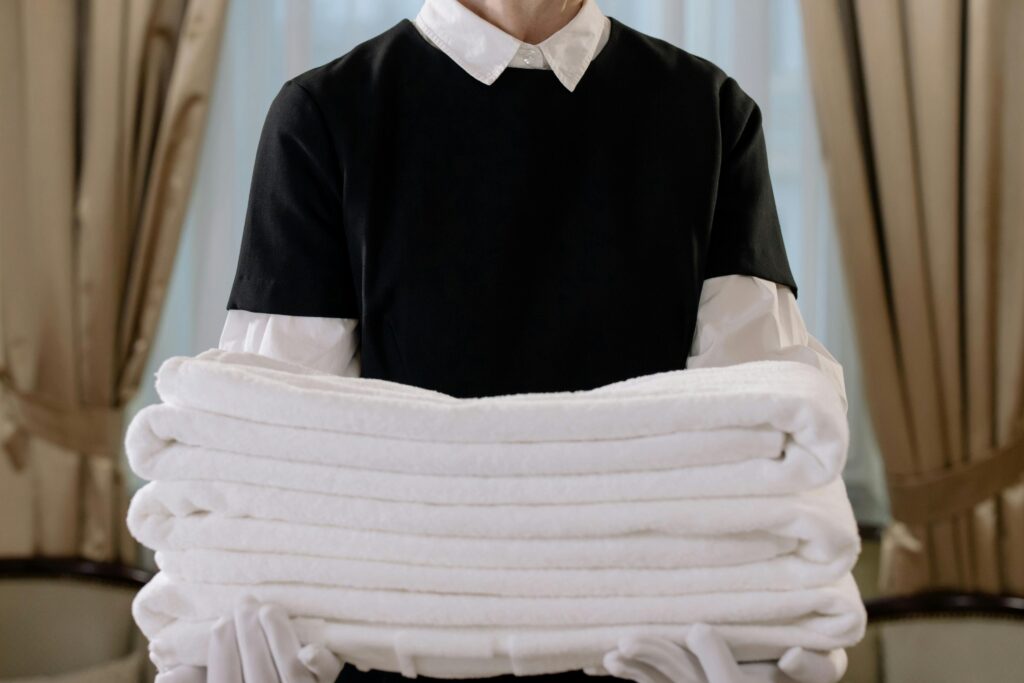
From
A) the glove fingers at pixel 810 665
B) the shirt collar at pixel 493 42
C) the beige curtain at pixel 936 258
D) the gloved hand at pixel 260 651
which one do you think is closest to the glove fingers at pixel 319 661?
the gloved hand at pixel 260 651

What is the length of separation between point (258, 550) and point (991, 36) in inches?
70.8

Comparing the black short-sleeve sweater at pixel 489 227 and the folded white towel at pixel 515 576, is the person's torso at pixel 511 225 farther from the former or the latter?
the folded white towel at pixel 515 576

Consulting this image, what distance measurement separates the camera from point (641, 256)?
42.6 inches

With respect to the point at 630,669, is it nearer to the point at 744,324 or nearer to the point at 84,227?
the point at 744,324

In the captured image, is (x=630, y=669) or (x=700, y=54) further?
(x=700, y=54)

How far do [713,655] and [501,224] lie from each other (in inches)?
20.5

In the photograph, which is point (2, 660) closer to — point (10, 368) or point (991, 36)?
point (10, 368)

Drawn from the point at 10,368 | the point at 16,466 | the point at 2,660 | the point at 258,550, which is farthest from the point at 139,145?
the point at 258,550

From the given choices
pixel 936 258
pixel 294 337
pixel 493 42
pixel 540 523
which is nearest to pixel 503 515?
pixel 540 523

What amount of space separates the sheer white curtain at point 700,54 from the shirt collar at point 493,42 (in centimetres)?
107

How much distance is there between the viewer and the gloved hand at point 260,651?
689 millimetres

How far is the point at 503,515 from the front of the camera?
680mm

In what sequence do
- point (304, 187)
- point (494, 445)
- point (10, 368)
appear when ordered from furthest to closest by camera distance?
point (10, 368) < point (304, 187) < point (494, 445)

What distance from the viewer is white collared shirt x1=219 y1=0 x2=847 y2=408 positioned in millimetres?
1021
